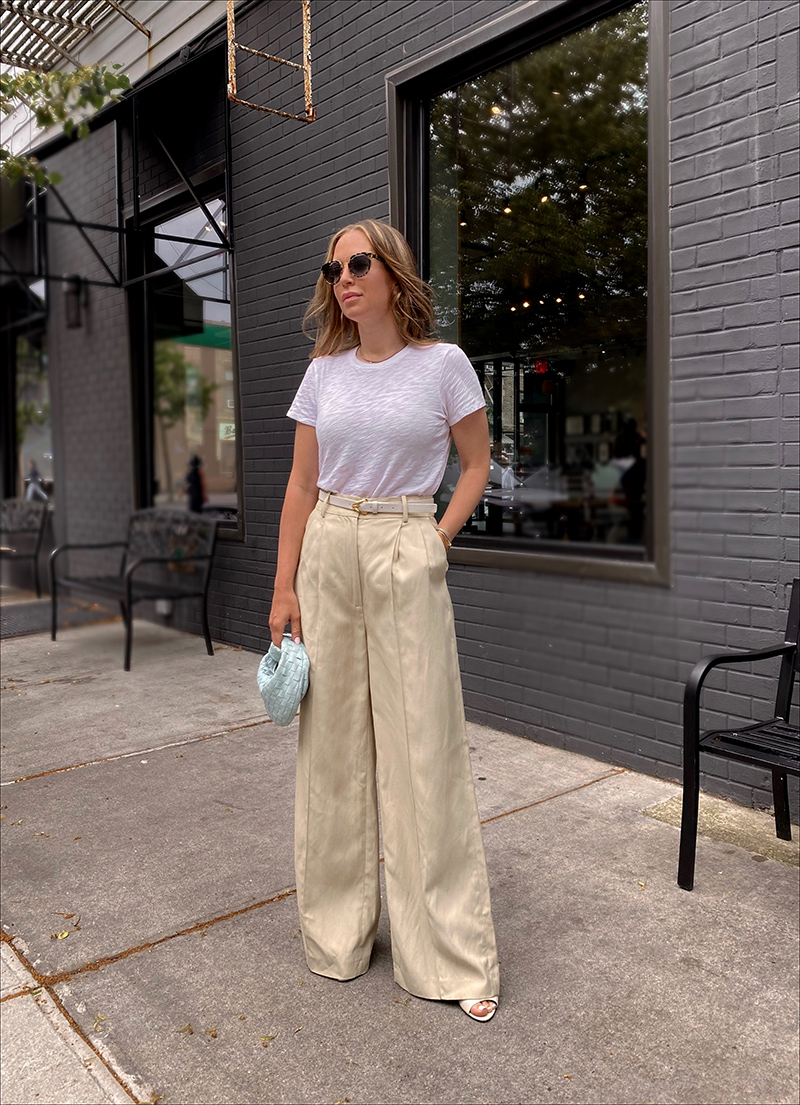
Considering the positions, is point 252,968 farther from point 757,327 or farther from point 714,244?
point 714,244

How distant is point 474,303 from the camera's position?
382cm

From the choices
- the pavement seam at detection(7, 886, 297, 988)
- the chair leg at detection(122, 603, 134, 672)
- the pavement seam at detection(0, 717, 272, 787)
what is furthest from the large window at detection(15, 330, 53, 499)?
the pavement seam at detection(7, 886, 297, 988)

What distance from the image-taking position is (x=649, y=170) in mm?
3193

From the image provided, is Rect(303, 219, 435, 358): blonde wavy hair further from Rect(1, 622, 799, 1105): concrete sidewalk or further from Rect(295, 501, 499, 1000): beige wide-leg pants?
Rect(1, 622, 799, 1105): concrete sidewalk

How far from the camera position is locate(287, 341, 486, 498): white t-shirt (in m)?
1.89

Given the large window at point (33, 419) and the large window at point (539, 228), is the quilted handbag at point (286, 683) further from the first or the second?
the large window at point (33, 419)

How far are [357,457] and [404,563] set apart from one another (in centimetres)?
24

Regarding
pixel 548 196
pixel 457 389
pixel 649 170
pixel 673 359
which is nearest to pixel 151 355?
pixel 548 196

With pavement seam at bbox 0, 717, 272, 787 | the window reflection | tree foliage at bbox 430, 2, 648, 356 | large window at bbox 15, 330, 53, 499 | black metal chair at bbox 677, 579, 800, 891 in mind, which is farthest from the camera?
large window at bbox 15, 330, 53, 499

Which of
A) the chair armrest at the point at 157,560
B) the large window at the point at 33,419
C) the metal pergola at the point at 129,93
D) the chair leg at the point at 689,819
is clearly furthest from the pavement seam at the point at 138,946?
the large window at the point at 33,419

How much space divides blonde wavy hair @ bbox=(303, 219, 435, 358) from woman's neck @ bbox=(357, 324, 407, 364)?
0.7 inches

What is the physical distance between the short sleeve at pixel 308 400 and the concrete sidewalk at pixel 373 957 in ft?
4.27

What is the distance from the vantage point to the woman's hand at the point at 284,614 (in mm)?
2064

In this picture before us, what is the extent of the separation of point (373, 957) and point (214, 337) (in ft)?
11.4
